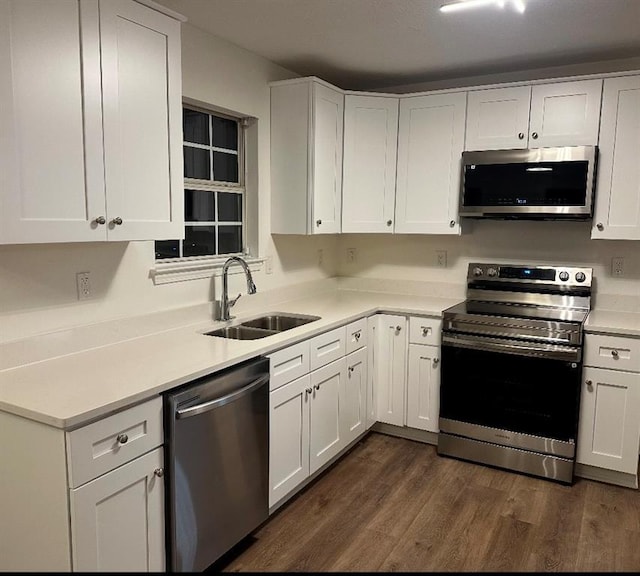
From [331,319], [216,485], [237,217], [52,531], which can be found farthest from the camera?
[237,217]

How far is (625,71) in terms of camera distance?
Answer: 9.94ft

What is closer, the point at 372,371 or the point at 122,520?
the point at 122,520

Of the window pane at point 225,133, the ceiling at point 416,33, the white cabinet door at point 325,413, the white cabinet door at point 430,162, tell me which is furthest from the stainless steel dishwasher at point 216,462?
the white cabinet door at point 430,162

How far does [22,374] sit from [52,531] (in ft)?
1.90

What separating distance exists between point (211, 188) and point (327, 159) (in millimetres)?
774

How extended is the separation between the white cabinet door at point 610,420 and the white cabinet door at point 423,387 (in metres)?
0.81

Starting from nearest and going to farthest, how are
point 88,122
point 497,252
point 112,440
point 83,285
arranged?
1. point 112,440
2. point 88,122
3. point 83,285
4. point 497,252

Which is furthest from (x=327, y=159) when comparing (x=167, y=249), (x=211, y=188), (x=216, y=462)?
(x=216, y=462)

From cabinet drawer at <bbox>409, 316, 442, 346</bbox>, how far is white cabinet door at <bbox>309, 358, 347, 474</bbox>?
0.54 metres

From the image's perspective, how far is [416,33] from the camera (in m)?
2.76

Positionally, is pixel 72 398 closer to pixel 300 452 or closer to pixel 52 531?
pixel 52 531

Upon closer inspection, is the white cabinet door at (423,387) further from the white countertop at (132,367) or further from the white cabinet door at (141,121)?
the white cabinet door at (141,121)

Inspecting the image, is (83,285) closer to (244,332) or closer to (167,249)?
(167,249)

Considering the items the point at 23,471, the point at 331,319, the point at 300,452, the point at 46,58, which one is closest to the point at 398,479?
the point at 300,452
